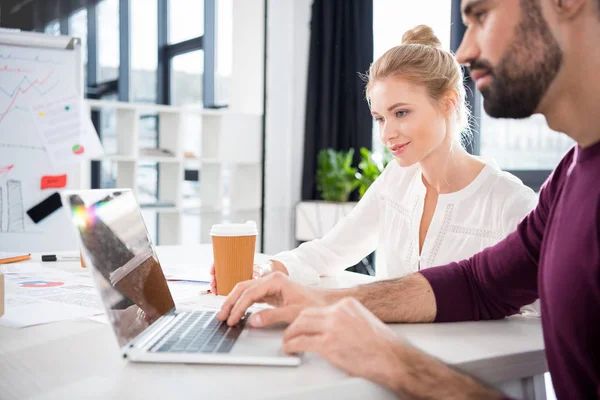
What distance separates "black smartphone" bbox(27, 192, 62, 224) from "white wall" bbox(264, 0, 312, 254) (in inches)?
82.9

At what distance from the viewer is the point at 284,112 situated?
477cm

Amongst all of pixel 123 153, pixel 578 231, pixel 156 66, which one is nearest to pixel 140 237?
pixel 578 231

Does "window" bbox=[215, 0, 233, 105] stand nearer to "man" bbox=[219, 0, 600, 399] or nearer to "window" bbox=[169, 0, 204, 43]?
"window" bbox=[169, 0, 204, 43]

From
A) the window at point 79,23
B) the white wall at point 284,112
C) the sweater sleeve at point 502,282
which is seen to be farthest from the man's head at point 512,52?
the window at point 79,23

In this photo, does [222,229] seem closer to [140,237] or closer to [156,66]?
[140,237]

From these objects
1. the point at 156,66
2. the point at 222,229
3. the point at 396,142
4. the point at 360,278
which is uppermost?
the point at 156,66

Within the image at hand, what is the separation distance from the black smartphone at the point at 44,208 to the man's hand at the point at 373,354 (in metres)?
2.43

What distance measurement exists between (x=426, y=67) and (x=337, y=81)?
303 cm

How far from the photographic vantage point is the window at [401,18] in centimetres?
386

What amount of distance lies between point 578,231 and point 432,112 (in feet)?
2.99

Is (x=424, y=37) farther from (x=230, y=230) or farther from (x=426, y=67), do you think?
(x=230, y=230)

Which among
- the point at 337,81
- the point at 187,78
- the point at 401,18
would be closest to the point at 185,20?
the point at 187,78

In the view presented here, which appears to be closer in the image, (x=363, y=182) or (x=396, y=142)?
(x=396, y=142)

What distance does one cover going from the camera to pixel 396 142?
5.37 feet
